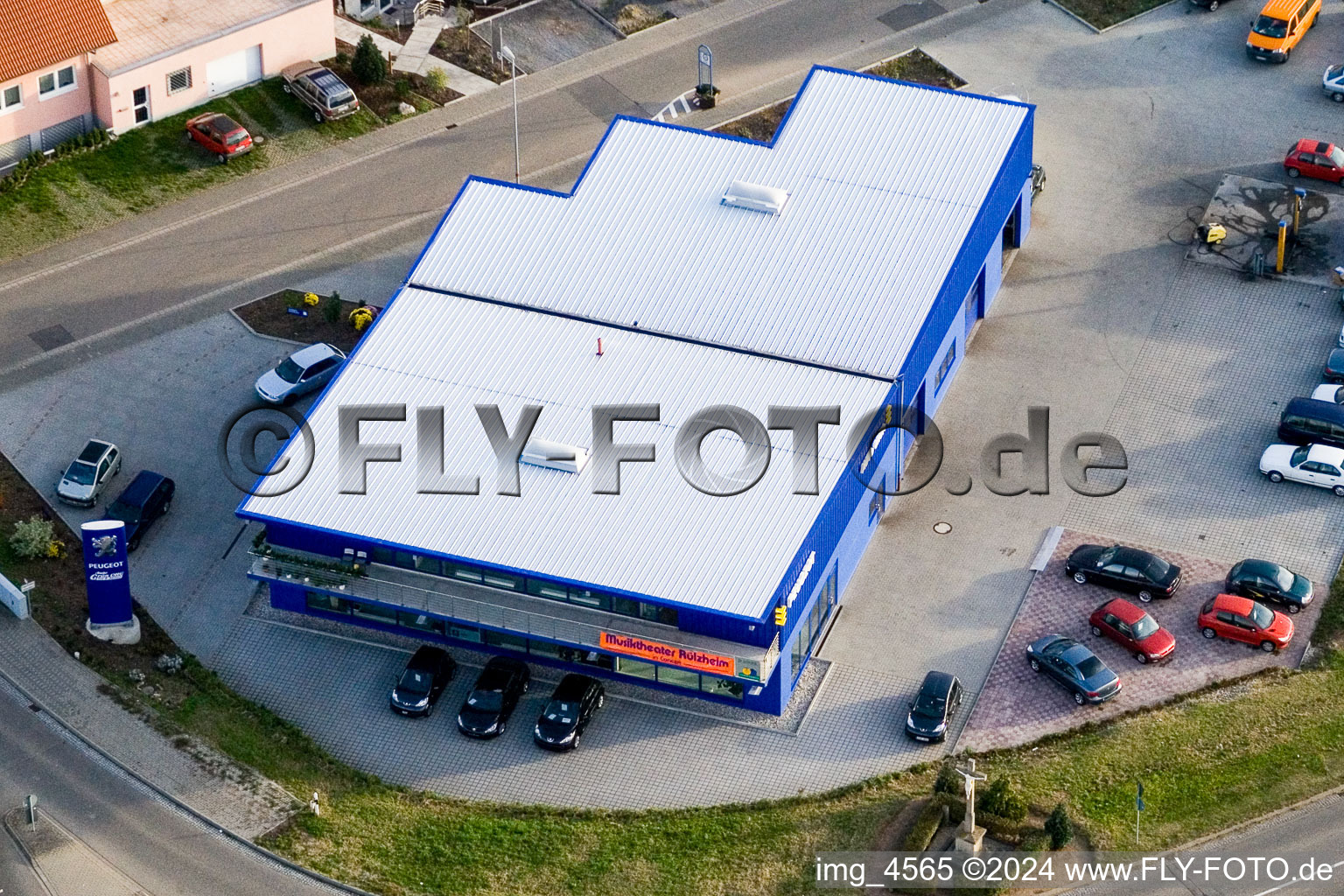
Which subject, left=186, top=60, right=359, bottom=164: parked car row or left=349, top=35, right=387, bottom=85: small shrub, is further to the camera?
left=349, top=35, right=387, bottom=85: small shrub

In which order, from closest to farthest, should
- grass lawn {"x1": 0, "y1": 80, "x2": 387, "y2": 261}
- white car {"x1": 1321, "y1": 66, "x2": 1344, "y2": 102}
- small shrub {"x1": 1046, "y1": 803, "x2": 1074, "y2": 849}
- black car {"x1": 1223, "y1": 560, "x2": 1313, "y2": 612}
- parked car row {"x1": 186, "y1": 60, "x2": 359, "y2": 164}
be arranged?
1. small shrub {"x1": 1046, "y1": 803, "x2": 1074, "y2": 849}
2. black car {"x1": 1223, "y1": 560, "x2": 1313, "y2": 612}
3. grass lawn {"x1": 0, "y1": 80, "x2": 387, "y2": 261}
4. parked car row {"x1": 186, "y1": 60, "x2": 359, "y2": 164}
5. white car {"x1": 1321, "y1": 66, "x2": 1344, "y2": 102}

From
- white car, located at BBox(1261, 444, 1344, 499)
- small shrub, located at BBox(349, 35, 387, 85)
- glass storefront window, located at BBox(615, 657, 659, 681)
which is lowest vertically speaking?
glass storefront window, located at BBox(615, 657, 659, 681)

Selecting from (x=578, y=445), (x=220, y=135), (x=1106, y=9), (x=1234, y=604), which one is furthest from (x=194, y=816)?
(x=1106, y=9)

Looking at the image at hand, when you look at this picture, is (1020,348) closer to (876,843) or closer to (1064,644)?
(1064,644)

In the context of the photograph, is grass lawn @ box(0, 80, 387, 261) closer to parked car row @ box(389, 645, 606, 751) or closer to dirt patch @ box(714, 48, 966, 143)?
dirt patch @ box(714, 48, 966, 143)

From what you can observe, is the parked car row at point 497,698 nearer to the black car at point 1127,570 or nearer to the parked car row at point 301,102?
the black car at point 1127,570

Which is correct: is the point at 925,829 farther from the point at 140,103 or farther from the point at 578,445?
the point at 140,103

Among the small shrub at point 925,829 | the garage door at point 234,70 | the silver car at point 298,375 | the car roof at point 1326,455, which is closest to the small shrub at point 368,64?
the garage door at point 234,70

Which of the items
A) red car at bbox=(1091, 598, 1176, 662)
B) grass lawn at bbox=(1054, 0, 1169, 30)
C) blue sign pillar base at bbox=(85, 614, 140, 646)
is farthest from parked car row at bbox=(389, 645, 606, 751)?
grass lawn at bbox=(1054, 0, 1169, 30)
